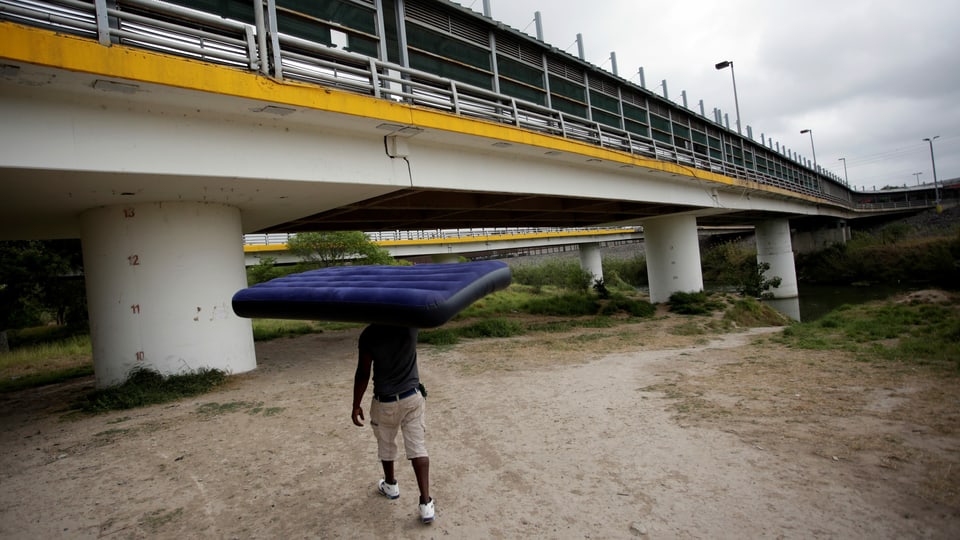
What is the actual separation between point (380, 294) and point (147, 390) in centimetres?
646

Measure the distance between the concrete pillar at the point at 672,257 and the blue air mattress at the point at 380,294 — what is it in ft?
61.4

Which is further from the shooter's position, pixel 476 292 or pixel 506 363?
pixel 506 363

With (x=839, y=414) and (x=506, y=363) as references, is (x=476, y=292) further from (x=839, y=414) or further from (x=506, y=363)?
(x=506, y=363)

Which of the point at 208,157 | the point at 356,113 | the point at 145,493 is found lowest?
the point at 145,493

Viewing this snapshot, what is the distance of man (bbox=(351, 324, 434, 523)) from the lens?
3285mm

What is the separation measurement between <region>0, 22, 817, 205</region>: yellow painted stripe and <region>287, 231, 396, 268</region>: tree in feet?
40.7

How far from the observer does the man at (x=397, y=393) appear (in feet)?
10.8

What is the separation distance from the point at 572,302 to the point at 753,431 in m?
15.1

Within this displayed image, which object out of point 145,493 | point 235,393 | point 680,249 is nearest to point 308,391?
point 235,393

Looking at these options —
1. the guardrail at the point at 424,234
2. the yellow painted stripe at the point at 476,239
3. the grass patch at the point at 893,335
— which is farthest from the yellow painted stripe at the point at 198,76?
the yellow painted stripe at the point at 476,239

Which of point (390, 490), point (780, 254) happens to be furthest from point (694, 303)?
point (780, 254)

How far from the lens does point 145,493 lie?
399 cm

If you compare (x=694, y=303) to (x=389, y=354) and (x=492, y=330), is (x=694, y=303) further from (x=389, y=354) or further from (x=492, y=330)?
(x=389, y=354)

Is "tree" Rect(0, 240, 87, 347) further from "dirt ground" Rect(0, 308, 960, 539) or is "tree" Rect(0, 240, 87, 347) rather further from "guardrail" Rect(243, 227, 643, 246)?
"dirt ground" Rect(0, 308, 960, 539)
